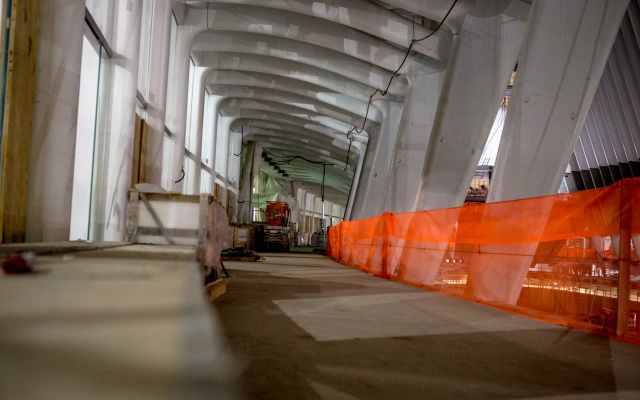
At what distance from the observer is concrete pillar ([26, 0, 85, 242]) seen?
20.5ft

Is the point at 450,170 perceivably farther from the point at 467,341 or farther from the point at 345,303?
the point at 467,341

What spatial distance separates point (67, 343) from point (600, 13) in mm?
9917

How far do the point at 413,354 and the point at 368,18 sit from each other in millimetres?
13085

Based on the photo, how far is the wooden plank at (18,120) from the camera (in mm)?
5746

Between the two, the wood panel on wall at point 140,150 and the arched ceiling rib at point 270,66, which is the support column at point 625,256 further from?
the arched ceiling rib at point 270,66

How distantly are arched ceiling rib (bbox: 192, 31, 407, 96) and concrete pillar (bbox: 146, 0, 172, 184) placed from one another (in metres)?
3.96

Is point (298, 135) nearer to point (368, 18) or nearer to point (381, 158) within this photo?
point (381, 158)

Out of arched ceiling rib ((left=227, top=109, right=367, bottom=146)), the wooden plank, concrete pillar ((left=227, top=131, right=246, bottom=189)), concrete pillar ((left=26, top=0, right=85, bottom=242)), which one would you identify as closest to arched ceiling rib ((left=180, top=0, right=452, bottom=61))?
concrete pillar ((left=26, top=0, right=85, bottom=242))

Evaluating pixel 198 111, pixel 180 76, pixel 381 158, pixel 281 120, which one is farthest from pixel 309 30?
pixel 281 120

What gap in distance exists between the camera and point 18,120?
19.3 feet

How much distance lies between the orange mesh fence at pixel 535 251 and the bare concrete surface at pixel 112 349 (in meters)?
5.27

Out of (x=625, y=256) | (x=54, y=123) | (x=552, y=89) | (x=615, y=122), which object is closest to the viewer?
(x=625, y=256)

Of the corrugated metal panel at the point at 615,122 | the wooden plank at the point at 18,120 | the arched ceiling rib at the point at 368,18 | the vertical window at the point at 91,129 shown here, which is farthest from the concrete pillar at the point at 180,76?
the corrugated metal panel at the point at 615,122

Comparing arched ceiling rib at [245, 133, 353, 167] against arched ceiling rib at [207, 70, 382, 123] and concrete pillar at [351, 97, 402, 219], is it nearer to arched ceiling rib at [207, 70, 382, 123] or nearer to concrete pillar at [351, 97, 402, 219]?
concrete pillar at [351, 97, 402, 219]
